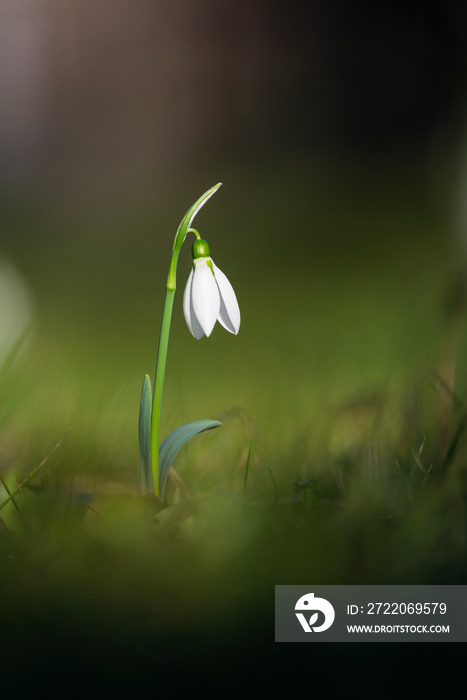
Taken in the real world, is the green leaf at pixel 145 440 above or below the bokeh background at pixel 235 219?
below

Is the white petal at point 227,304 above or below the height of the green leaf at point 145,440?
above

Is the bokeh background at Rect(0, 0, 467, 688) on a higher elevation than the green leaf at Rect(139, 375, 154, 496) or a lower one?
higher

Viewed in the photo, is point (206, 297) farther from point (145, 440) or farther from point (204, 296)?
point (145, 440)

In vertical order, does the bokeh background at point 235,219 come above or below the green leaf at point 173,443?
above

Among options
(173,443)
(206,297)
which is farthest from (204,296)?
(173,443)
